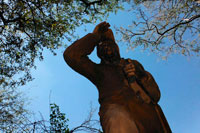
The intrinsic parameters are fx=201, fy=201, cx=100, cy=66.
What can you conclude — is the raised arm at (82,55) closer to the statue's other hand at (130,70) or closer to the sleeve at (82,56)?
the sleeve at (82,56)

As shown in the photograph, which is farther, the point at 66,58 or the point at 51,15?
the point at 51,15

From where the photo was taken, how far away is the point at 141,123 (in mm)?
2084

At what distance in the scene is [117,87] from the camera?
7.87ft

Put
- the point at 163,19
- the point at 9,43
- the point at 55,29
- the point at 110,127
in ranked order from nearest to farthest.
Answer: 1. the point at 110,127
2. the point at 9,43
3. the point at 55,29
4. the point at 163,19

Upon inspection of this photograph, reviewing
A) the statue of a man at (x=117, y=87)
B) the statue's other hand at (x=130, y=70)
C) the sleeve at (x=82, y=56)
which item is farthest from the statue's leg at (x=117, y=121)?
the sleeve at (x=82, y=56)

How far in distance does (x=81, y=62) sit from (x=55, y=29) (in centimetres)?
662

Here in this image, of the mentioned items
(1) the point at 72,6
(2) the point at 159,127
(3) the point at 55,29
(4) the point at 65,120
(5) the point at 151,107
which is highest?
(1) the point at 72,6

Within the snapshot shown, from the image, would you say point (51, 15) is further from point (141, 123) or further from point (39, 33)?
point (141, 123)

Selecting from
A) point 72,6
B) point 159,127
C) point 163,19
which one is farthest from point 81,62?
point 163,19

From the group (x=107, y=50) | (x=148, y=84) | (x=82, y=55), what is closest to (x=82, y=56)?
(x=82, y=55)

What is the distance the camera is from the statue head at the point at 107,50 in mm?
2766

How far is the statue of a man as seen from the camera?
2.04 m

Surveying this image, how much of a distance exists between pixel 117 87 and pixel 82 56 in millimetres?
585

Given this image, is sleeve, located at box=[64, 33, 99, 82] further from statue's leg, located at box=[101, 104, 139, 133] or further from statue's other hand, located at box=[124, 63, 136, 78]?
statue's leg, located at box=[101, 104, 139, 133]
